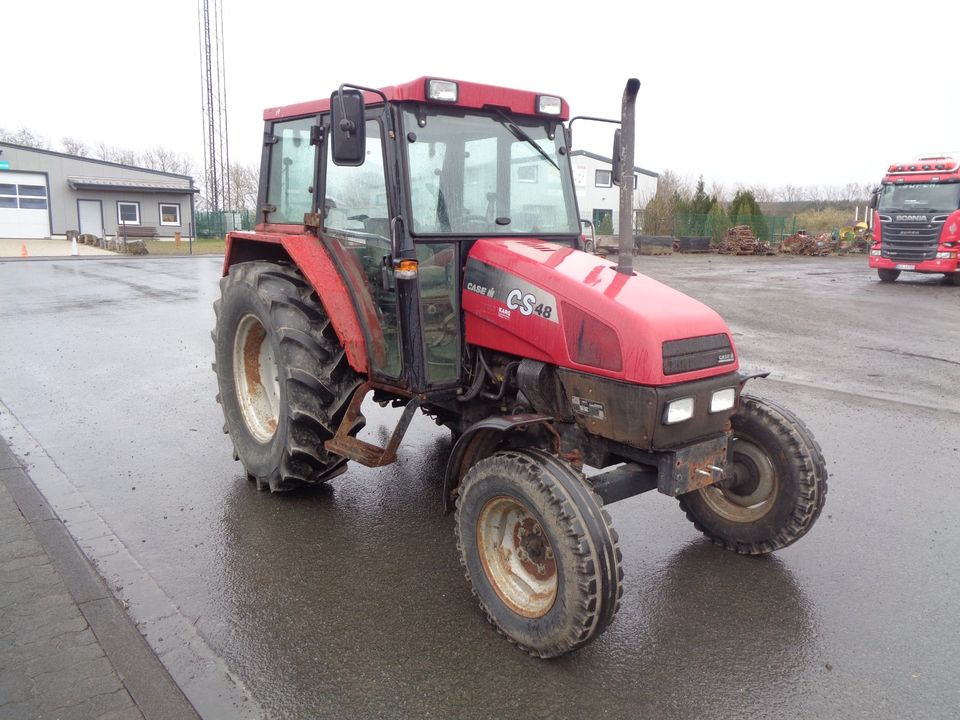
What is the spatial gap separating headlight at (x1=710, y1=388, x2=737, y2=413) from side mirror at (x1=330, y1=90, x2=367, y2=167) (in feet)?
6.58

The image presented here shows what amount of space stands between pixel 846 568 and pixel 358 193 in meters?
3.41

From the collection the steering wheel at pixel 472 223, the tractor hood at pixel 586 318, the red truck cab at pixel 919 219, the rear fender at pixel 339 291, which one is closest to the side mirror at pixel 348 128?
the steering wheel at pixel 472 223

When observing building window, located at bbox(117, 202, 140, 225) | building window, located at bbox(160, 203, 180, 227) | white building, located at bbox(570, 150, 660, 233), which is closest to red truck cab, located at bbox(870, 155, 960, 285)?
white building, located at bbox(570, 150, 660, 233)

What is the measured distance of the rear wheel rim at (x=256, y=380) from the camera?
5172 mm

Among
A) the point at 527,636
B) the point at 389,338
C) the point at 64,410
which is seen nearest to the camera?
the point at 527,636

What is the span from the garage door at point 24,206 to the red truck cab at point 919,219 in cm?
3610

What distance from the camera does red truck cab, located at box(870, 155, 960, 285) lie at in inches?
760

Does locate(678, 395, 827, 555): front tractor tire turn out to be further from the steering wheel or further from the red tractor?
the steering wheel

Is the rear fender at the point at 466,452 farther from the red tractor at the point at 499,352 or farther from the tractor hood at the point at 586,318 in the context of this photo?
the tractor hood at the point at 586,318

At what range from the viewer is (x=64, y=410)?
6.66 meters

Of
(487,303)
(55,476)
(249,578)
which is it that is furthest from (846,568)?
(55,476)

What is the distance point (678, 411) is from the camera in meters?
3.26

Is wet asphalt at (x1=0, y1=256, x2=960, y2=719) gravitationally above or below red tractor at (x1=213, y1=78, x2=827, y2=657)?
below

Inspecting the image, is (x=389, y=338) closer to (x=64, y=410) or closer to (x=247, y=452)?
(x=247, y=452)
